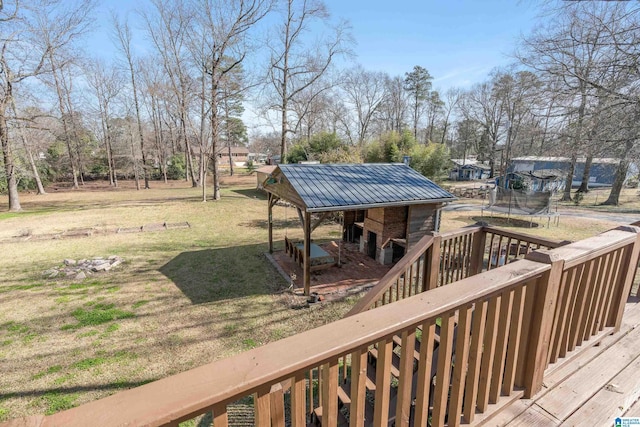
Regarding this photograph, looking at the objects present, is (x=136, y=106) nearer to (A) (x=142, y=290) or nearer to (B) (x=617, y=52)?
(A) (x=142, y=290)

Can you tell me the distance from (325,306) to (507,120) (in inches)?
1375

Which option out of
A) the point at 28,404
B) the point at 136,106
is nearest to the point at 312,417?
the point at 28,404

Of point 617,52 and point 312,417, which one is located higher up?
point 617,52

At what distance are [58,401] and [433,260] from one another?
195 inches

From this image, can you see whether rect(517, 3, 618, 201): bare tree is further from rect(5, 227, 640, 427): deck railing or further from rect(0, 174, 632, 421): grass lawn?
rect(5, 227, 640, 427): deck railing

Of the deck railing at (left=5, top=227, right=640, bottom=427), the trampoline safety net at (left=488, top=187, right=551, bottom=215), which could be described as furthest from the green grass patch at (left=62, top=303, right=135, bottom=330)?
the trampoline safety net at (left=488, top=187, right=551, bottom=215)

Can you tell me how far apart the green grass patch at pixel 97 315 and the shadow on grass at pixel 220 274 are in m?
1.25

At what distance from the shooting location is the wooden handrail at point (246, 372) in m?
0.68

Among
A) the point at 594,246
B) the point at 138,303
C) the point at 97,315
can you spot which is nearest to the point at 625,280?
the point at 594,246

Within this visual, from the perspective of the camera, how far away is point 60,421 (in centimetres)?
64

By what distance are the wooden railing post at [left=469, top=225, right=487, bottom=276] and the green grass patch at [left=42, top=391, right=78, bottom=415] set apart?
521cm

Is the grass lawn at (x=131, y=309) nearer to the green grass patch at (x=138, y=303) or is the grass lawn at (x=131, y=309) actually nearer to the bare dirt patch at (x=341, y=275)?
the green grass patch at (x=138, y=303)

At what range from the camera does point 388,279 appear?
9.57 ft

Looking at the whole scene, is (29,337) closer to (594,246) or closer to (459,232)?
(459,232)
